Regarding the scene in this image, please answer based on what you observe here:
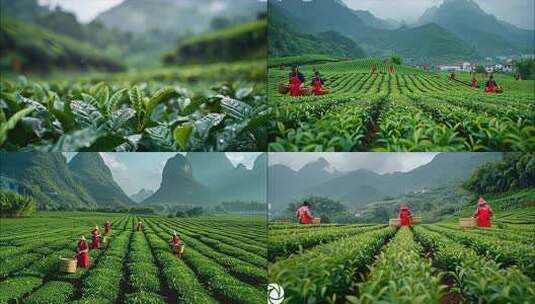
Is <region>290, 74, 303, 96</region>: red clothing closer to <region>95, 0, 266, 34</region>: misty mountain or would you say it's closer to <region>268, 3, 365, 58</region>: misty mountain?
<region>268, 3, 365, 58</region>: misty mountain

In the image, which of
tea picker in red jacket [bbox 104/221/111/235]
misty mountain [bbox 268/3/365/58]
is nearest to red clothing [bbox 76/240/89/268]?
tea picker in red jacket [bbox 104/221/111/235]

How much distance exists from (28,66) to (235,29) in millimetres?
1915

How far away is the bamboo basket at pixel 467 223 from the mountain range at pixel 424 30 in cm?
112

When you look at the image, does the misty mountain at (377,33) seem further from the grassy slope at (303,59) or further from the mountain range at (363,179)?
the mountain range at (363,179)

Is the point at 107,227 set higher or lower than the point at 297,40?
lower

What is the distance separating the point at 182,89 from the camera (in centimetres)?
566

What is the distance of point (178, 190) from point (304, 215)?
868 millimetres

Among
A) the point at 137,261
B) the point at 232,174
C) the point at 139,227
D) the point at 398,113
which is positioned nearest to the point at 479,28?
the point at 398,113

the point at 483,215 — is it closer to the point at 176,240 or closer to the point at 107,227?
the point at 176,240

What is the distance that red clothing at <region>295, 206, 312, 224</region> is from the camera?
5.05 meters

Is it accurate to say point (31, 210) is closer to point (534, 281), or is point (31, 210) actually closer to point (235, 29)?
point (235, 29)

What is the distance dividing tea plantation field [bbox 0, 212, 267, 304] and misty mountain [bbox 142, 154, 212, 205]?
0.42 ft

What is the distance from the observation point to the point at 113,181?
17.0 ft

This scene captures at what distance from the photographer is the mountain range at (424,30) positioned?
518cm
